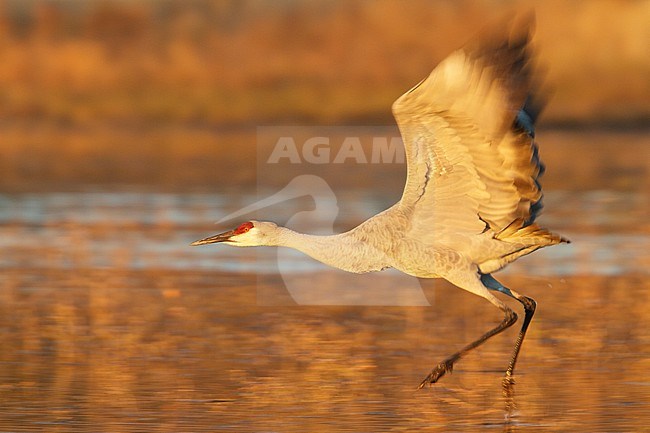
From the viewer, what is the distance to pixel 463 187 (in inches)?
370

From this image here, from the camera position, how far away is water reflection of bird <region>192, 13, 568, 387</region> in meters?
8.68

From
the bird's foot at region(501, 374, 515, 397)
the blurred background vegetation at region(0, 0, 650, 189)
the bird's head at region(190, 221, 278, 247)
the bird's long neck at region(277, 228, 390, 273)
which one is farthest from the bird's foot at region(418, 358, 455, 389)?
the blurred background vegetation at region(0, 0, 650, 189)

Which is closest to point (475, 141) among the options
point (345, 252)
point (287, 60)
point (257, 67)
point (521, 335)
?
point (345, 252)

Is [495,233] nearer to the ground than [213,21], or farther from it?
nearer to the ground

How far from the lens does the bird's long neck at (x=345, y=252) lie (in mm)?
9523

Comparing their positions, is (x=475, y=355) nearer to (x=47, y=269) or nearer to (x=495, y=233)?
(x=495, y=233)

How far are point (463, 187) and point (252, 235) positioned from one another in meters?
1.41

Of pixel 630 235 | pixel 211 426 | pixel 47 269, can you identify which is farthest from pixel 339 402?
pixel 630 235

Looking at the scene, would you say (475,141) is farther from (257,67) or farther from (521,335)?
(257,67)

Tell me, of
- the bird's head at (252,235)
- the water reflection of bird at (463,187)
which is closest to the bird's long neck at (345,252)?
the water reflection of bird at (463,187)

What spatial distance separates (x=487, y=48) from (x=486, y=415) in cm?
206

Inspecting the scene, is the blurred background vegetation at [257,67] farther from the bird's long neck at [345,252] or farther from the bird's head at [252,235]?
the bird's long neck at [345,252]

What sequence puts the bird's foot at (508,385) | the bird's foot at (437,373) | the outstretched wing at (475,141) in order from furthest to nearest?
the bird's foot at (437,373) < the bird's foot at (508,385) < the outstretched wing at (475,141)

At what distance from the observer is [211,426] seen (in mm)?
8164
